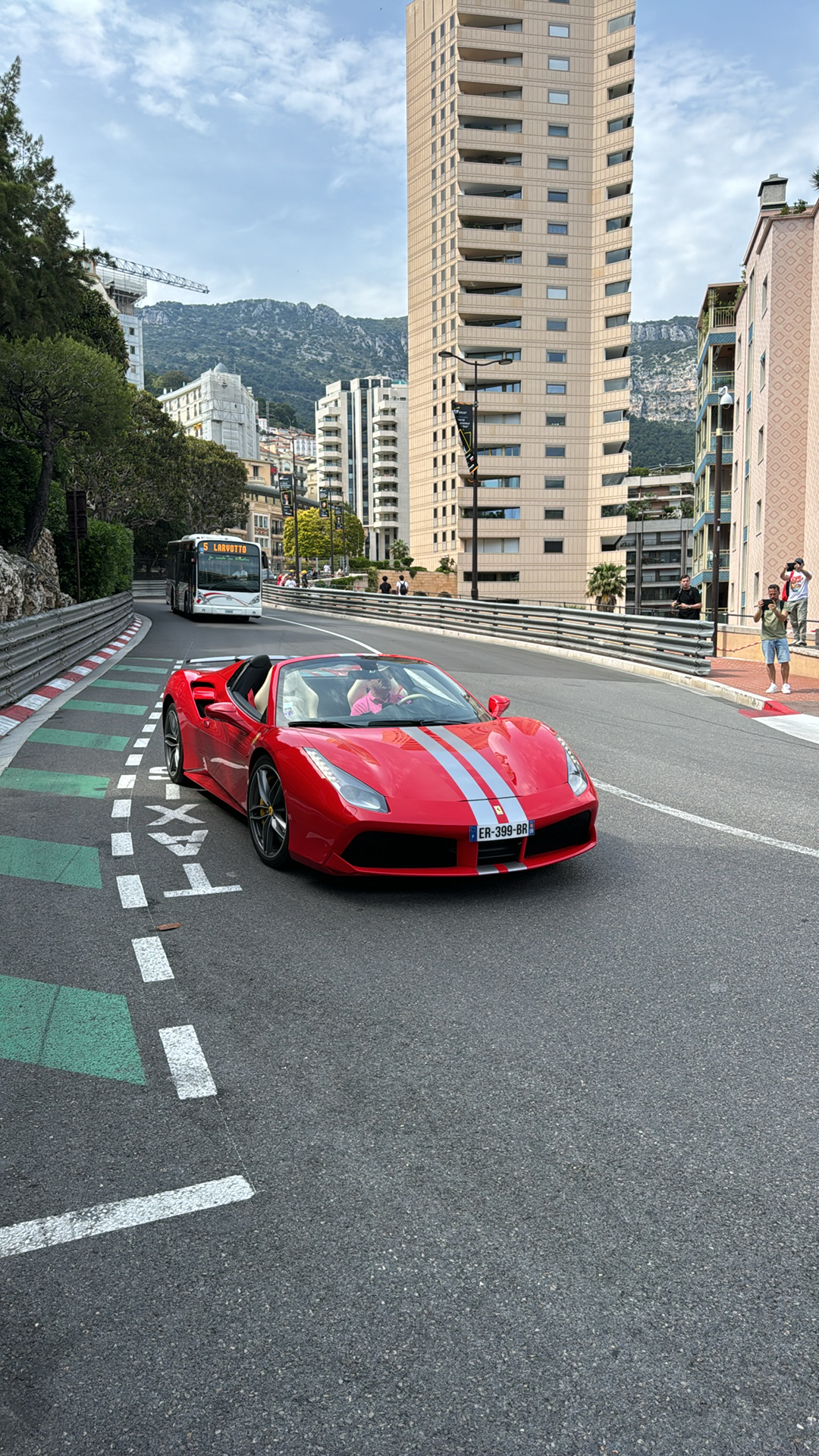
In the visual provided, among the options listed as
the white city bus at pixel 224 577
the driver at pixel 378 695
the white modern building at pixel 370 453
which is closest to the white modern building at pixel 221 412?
the white modern building at pixel 370 453

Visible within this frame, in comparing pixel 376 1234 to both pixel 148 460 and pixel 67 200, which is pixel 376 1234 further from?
pixel 148 460

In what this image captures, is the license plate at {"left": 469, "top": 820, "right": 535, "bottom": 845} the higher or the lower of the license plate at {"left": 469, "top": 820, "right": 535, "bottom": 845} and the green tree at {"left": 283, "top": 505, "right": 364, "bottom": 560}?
the lower

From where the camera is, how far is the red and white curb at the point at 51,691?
1167cm

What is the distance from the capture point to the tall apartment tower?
74.3 m

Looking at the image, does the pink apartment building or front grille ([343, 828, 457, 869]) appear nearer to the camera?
front grille ([343, 828, 457, 869])

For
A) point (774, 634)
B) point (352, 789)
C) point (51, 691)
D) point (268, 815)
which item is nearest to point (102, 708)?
point (51, 691)

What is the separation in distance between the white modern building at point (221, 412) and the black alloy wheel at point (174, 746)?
15644 cm

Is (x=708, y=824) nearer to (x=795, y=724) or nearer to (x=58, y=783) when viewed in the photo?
(x=58, y=783)

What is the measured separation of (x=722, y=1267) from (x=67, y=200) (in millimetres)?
38155

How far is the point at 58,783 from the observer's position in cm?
826

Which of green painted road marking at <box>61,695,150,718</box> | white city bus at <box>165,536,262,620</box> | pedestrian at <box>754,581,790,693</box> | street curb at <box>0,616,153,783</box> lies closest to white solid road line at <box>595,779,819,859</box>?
street curb at <box>0,616,153,783</box>

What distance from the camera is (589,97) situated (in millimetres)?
74938

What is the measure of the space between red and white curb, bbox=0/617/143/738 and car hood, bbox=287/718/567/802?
6557 millimetres

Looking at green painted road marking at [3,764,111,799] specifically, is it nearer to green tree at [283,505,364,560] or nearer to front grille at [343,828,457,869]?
front grille at [343,828,457,869]
